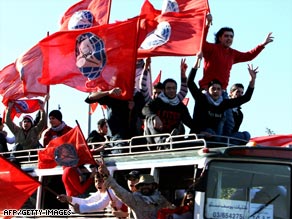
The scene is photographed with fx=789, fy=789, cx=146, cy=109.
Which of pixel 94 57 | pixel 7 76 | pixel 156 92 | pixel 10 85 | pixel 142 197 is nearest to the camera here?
pixel 142 197

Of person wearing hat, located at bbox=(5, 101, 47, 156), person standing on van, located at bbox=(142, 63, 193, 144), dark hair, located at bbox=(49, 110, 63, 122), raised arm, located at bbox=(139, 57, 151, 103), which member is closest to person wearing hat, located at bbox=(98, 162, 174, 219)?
person standing on van, located at bbox=(142, 63, 193, 144)

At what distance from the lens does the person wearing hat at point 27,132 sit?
15273 millimetres

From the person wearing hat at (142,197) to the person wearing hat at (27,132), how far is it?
4.60m

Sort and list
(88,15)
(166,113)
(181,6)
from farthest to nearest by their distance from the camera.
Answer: (88,15) → (181,6) → (166,113)

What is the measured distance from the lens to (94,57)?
14.1 metres

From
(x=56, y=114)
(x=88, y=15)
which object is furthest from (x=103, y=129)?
(x=88, y=15)

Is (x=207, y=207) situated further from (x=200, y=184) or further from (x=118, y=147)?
(x=118, y=147)

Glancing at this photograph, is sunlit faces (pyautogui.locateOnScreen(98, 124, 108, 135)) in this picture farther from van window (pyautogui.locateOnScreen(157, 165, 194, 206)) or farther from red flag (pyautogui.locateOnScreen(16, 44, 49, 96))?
red flag (pyautogui.locateOnScreen(16, 44, 49, 96))

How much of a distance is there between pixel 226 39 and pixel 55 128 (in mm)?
3598

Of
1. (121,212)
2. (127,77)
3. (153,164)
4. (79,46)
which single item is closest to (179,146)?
(153,164)

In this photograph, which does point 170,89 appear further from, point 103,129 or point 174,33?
point 103,129

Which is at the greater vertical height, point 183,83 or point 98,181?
point 183,83

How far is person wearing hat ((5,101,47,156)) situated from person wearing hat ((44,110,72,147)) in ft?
2.65

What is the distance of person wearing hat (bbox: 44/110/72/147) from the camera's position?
1449 cm
